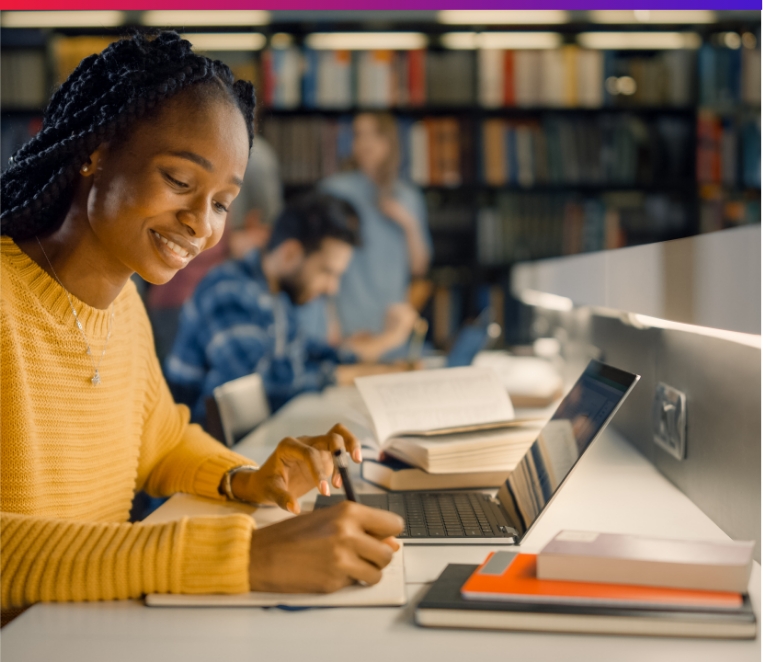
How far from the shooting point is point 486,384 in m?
1.32

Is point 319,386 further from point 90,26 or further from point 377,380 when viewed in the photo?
point 90,26

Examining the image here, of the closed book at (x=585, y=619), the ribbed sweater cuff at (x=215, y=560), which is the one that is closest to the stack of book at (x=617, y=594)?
the closed book at (x=585, y=619)

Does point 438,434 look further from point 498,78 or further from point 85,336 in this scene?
point 498,78

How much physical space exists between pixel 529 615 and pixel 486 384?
728 mm

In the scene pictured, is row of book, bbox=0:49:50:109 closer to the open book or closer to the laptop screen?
the open book

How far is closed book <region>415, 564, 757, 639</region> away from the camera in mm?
599

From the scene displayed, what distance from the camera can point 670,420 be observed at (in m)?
1.13

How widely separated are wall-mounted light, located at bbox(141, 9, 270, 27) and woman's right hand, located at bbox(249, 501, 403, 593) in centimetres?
334

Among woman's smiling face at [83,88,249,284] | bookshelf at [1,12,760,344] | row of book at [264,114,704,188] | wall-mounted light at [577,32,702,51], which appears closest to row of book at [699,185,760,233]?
bookshelf at [1,12,760,344]

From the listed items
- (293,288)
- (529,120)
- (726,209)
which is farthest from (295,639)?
(726,209)

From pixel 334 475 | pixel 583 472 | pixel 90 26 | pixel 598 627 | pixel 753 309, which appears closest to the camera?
pixel 598 627

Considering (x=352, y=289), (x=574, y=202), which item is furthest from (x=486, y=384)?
(x=574, y=202)

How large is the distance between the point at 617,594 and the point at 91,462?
0.70 m

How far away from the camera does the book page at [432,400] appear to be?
3.95 feet
